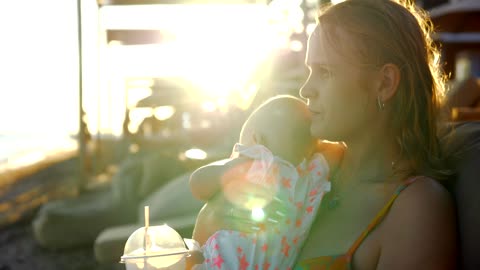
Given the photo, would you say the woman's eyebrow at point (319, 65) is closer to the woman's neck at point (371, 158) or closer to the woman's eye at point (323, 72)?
the woman's eye at point (323, 72)

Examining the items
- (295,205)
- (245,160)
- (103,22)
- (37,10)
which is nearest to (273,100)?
(245,160)

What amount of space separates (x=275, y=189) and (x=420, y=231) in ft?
1.30

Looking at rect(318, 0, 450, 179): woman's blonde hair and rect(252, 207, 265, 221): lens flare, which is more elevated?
rect(318, 0, 450, 179): woman's blonde hair

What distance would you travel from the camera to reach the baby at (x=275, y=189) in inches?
60.3

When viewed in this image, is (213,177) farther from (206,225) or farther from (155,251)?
(155,251)

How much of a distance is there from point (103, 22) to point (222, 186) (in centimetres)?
577

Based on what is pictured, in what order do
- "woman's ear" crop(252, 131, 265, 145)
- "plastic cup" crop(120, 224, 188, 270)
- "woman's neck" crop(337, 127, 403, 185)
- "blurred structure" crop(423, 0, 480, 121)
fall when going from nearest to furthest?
1. "plastic cup" crop(120, 224, 188, 270)
2. "woman's neck" crop(337, 127, 403, 185)
3. "woman's ear" crop(252, 131, 265, 145)
4. "blurred structure" crop(423, 0, 480, 121)

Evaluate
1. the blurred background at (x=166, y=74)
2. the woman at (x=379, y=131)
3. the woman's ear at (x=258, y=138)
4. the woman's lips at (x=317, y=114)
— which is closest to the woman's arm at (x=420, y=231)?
the woman at (x=379, y=131)

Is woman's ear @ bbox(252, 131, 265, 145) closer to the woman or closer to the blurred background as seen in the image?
the woman

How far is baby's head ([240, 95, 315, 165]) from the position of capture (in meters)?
1.64

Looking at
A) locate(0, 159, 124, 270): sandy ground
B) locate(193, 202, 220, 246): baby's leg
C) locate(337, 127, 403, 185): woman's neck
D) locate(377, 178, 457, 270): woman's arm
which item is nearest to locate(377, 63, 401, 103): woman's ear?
locate(337, 127, 403, 185): woman's neck

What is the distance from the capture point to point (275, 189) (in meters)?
1.61

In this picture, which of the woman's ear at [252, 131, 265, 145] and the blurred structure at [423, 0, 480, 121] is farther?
the blurred structure at [423, 0, 480, 121]

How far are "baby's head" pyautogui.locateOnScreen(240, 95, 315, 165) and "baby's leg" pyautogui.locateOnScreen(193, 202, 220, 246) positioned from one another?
0.72 ft
